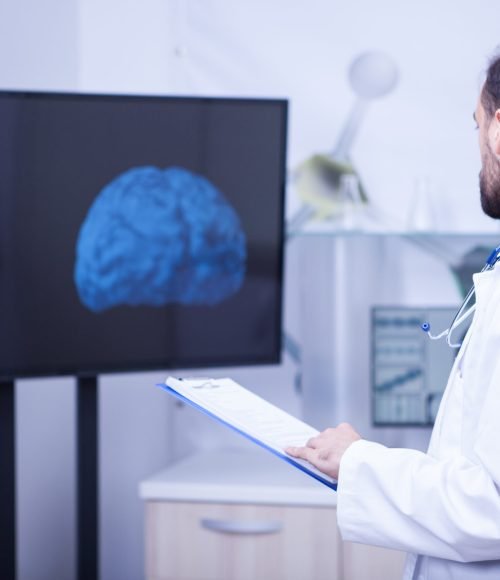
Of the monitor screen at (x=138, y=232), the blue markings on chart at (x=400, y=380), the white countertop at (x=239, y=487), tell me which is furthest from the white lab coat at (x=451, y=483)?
the blue markings on chart at (x=400, y=380)

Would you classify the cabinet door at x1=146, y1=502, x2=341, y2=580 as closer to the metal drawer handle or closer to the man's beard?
the metal drawer handle

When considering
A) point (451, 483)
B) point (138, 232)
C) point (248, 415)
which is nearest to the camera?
point (451, 483)

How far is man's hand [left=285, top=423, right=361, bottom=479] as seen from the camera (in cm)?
144

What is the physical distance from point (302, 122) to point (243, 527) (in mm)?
1310

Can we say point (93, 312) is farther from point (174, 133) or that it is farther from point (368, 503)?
point (368, 503)

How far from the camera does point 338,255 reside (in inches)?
114

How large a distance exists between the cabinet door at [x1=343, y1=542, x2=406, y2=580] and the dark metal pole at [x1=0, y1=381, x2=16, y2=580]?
0.84 meters

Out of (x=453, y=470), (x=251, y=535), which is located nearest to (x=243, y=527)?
(x=251, y=535)

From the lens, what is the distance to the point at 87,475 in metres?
2.29

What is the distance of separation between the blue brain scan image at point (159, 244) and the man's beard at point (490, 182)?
3.38ft

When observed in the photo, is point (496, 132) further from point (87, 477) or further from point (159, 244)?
point (87, 477)

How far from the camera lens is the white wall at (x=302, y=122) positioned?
2.84 metres

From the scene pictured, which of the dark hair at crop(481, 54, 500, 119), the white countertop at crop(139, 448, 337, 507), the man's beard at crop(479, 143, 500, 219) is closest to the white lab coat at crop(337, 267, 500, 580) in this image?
the man's beard at crop(479, 143, 500, 219)

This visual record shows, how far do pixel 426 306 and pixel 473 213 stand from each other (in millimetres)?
344
